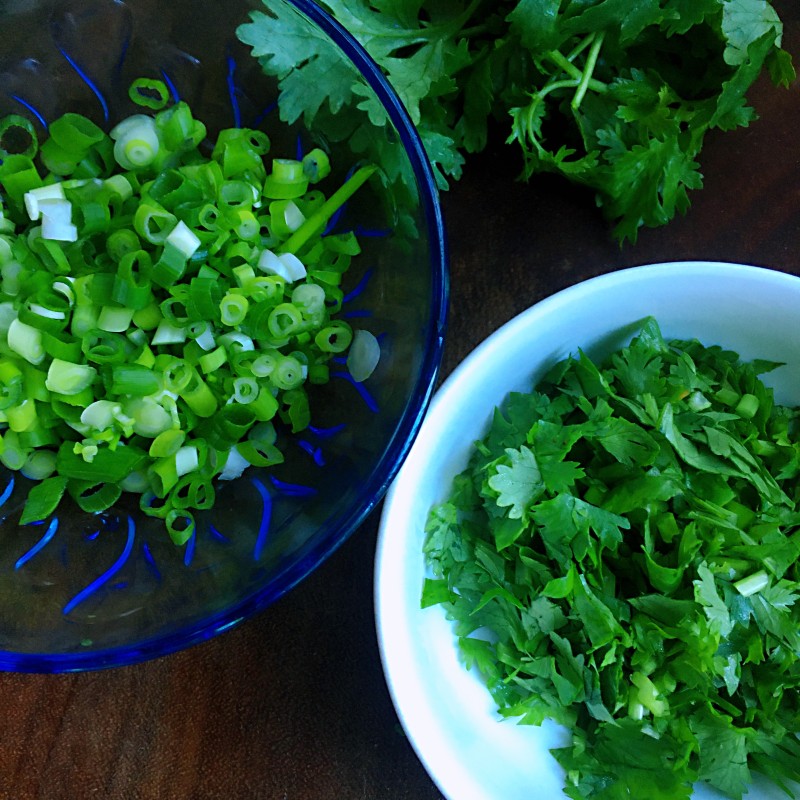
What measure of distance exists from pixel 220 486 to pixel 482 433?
0.34m

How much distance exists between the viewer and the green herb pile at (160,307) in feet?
3.06

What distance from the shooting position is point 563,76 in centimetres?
103

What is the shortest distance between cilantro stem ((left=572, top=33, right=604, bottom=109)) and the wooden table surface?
159 millimetres

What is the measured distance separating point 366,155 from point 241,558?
515mm

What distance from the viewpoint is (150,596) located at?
1.02 m

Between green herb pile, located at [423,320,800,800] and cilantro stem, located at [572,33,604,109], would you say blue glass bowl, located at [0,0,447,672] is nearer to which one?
green herb pile, located at [423,320,800,800]

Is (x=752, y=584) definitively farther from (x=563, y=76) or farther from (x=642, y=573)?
(x=563, y=76)

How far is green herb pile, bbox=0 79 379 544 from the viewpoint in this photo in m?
0.93

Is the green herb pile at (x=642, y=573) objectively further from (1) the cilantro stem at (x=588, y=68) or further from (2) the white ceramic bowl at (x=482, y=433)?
(1) the cilantro stem at (x=588, y=68)

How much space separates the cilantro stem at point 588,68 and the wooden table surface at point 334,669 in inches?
6.3

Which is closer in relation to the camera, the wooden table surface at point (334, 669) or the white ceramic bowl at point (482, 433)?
the white ceramic bowl at point (482, 433)

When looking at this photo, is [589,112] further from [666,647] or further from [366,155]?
[666,647]

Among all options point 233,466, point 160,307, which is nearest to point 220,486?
point 233,466

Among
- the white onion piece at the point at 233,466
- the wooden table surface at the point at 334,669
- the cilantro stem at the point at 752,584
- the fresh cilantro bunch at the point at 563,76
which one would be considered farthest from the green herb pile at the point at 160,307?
the cilantro stem at the point at 752,584
